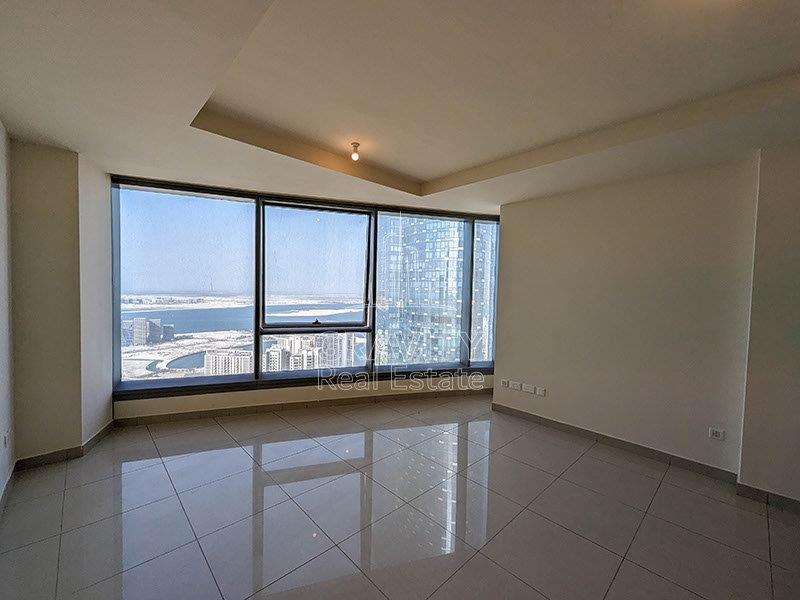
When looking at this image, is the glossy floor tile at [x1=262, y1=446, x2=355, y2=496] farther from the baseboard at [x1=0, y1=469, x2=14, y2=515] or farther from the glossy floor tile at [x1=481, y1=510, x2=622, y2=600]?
the baseboard at [x1=0, y1=469, x2=14, y2=515]

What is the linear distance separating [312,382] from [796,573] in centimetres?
413

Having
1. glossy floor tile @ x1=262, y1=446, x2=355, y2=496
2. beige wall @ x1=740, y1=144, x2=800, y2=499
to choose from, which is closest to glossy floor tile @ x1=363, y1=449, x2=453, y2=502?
glossy floor tile @ x1=262, y1=446, x2=355, y2=496

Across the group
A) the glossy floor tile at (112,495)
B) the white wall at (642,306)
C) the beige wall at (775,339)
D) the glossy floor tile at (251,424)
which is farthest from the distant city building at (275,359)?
the beige wall at (775,339)

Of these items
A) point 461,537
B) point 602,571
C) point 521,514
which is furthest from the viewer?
point 521,514

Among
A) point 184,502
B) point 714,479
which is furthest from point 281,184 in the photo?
point 714,479

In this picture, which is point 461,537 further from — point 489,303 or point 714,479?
point 489,303

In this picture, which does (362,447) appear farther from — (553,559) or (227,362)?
(227,362)

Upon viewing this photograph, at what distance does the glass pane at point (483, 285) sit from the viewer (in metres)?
5.05

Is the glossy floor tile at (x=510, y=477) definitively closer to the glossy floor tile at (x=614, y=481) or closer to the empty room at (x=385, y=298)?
the empty room at (x=385, y=298)

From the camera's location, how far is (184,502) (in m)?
2.33

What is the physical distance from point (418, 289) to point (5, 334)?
12.9ft

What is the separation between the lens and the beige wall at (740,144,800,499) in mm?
2438

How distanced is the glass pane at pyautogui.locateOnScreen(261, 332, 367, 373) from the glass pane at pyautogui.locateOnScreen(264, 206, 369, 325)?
0.69 ft

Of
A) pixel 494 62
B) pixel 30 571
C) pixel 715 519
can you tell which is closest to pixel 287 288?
pixel 30 571
